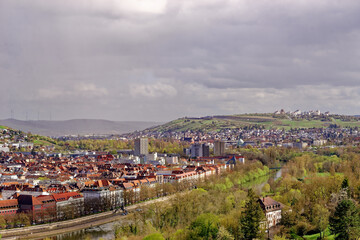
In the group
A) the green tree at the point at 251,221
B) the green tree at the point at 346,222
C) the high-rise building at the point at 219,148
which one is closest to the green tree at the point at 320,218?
the green tree at the point at 346,222

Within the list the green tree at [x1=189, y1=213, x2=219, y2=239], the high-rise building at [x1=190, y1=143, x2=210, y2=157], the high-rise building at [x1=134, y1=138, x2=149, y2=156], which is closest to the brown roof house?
the green tree at [x1=189, y1=213, x2=219, y2=239]

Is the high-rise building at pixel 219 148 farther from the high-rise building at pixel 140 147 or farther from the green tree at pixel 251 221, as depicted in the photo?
the green tree at pixel 251 221

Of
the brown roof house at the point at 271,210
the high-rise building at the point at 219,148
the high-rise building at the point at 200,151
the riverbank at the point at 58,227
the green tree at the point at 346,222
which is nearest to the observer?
the green tree at the point at 346,222

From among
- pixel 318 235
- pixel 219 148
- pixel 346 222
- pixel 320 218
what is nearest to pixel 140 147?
pixel 219 148

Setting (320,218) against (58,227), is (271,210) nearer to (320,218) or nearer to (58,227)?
(320,218)

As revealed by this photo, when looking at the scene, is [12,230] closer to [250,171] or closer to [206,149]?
[250,171]

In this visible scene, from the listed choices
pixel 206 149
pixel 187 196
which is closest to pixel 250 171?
pixel 187 196
